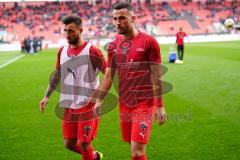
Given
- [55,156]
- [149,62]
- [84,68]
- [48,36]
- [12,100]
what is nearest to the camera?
[149,62]

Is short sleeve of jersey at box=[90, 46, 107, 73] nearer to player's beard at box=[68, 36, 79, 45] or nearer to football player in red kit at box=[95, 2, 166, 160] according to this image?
player's beard at box=[68, 36, 79, 45]

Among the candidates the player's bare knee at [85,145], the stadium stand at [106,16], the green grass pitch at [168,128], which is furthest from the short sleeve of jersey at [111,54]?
the stadium stand at [106,16]

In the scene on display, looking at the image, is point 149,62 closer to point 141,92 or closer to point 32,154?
point 141,92

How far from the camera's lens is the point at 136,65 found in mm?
4441

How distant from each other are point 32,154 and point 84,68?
196cm

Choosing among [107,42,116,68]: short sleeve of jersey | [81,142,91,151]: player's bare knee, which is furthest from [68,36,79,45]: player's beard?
[81,142,91,151]: player's bare knee

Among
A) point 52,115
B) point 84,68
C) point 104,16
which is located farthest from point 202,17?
point 84,68

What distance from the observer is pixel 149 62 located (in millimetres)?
4410

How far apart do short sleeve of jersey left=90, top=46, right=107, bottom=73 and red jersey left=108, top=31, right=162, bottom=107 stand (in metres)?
0.39

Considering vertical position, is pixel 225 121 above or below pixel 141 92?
below

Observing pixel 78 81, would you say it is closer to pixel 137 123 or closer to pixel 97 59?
pixel 97 59

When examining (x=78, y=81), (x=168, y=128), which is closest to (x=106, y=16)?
(x=168, y=128)

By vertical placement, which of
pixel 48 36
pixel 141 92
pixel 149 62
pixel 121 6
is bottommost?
pixel 48 36

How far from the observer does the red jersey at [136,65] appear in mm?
4367
